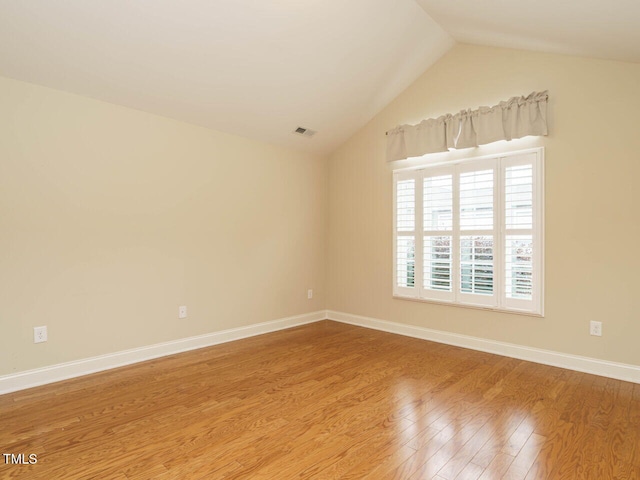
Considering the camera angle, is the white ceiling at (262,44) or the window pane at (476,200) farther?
the window pane at (476,200)

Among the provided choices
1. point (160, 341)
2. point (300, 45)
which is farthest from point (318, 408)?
point (300, 45)

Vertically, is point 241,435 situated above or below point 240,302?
below

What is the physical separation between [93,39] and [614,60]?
4052 mm

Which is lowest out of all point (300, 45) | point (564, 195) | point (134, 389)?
point (134, 389)

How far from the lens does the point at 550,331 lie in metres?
3.25

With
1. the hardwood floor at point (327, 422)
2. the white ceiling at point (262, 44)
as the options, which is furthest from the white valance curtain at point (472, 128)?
the hardwood floor at point (327, 422)

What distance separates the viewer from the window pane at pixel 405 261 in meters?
4.21

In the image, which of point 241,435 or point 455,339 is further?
point 455,339

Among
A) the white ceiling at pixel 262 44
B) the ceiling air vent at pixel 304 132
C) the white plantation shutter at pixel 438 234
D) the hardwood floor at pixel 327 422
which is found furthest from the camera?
the ceiling air vent at pixel 304 132

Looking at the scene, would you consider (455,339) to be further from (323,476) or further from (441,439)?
(323,476)

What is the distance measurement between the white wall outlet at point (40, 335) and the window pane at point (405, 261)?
3467 mm

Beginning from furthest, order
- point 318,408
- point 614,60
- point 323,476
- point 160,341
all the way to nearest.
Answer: point 160,341 < point 614,60 < point 318,408 < point 323,476

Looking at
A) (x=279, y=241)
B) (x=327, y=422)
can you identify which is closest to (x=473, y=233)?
(x=279, y=241)

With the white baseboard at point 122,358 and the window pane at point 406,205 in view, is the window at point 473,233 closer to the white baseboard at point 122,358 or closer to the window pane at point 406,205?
the window pane at point 406,205
